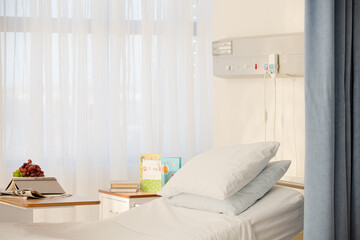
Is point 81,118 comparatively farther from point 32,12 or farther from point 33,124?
point 32,12

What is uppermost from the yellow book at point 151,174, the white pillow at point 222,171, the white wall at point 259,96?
the white wall at point 259,96

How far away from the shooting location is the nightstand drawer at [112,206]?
3177 millimetres

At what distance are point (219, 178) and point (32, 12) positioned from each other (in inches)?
94.3

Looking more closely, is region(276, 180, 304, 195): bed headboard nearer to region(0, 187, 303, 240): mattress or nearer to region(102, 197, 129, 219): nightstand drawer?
region(0, 187, 303, 240): mattress

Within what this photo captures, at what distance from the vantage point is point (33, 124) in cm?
404

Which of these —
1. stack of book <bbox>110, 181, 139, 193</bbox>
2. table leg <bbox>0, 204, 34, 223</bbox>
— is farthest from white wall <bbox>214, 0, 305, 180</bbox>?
table leg <bbox>0, 204, 34, 223</bbox>

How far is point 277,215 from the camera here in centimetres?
238

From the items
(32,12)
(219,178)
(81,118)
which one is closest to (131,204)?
(219,178)

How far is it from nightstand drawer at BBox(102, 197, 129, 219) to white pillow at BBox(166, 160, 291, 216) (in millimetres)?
639

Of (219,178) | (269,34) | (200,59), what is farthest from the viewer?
(200,59)

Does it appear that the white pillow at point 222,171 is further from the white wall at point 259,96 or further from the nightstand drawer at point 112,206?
the nightstand drawer at point 112,206

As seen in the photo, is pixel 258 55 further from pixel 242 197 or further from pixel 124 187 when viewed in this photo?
pixel 124 187

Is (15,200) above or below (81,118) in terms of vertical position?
below

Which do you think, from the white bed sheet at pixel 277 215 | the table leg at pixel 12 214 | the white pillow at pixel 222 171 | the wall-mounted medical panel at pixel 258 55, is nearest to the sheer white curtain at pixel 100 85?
the table leg at pixel 12 214
